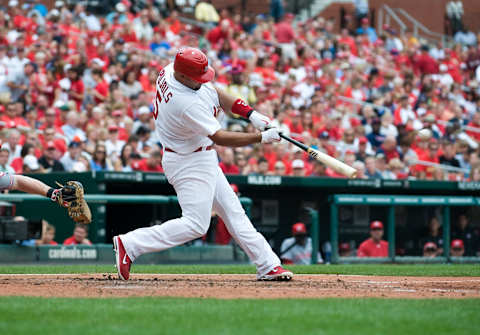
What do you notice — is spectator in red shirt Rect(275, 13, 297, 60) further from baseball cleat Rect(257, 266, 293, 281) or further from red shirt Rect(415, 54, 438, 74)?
baseball cleat Rect(257, 266, 293, 281)

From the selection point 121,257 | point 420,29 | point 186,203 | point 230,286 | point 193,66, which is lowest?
point 230,286

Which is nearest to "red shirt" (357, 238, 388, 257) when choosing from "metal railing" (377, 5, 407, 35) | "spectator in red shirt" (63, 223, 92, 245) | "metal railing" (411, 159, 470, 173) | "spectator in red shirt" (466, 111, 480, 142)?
"metal railing" (411, 159, 470, 173)

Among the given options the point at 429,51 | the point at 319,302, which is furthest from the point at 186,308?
the point at 429,51

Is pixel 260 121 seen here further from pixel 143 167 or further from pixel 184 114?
pixel 143 167

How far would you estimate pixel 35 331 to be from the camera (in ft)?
12.6

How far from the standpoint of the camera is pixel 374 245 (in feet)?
38.3

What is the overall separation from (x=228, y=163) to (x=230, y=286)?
5.77 m

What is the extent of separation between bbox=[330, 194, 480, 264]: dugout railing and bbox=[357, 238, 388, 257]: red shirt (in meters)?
0.09

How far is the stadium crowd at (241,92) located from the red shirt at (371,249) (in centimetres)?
150

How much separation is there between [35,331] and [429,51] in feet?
66.5

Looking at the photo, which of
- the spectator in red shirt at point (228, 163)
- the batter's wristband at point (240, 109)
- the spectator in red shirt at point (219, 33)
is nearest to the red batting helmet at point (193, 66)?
the batter's wristband at point (240, 109)

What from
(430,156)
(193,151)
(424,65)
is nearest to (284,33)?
(424,65)

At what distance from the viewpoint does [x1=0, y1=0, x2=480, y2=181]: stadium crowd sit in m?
12.4

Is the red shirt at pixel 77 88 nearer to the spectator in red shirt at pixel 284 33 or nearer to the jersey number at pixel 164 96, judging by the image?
the spectator in red shirt at pixel 284 33
